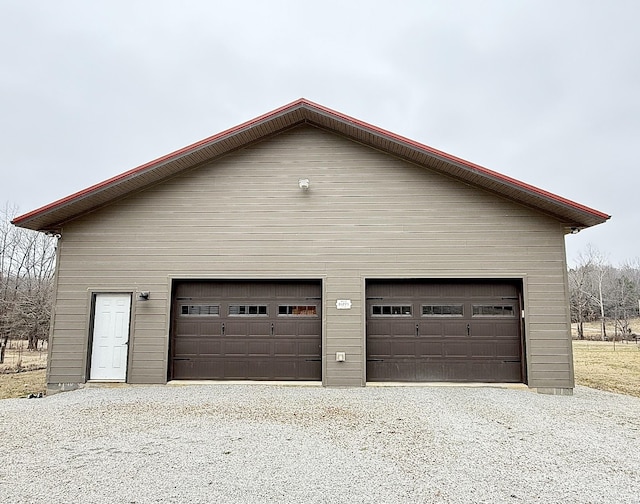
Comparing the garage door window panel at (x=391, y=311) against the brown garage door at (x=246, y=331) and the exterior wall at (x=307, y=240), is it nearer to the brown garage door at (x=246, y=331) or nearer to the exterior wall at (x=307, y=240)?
the exterior wall at (x=307, y=240)

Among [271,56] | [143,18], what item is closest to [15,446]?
[143,18]

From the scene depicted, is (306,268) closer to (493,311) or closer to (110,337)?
(493,311)

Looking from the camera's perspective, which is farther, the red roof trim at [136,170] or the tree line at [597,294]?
the tree line at [597,294]

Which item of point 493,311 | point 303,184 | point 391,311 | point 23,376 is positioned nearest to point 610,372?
point 493,311

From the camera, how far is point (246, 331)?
8492 mm

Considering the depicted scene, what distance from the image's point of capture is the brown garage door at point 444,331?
27.1 feet

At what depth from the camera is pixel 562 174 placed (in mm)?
40656

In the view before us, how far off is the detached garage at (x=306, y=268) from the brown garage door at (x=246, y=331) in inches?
1.1

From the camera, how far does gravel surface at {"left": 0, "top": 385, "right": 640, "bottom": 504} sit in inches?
136

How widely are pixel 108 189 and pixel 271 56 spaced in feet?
85.6

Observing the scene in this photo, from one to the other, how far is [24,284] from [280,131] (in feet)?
67.9

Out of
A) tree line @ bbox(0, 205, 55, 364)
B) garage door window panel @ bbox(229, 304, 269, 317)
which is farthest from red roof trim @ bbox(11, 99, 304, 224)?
tree line @ bbox(0, 205, 55, 364)

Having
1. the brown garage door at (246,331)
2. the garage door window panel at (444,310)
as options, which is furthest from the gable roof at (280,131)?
the garage door window panel at (444,310)

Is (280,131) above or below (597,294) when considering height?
above
